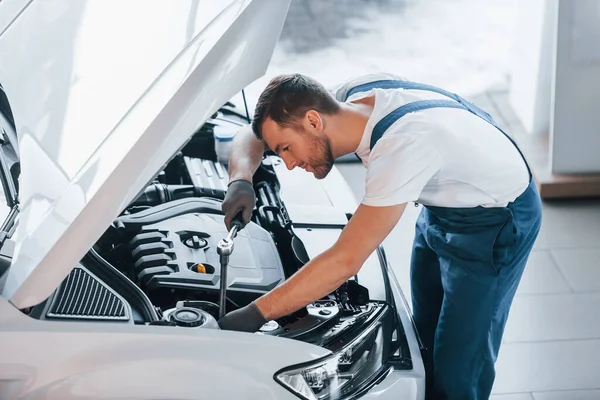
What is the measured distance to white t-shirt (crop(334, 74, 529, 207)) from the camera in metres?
1.90

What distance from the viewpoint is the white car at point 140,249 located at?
1.69m

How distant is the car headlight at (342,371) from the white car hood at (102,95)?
0.53 metres

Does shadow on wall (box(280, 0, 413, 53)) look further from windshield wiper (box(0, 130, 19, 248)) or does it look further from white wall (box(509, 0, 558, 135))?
windshield wiper (box(0, 130, 19, 248))

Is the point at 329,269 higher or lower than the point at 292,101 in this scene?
lower

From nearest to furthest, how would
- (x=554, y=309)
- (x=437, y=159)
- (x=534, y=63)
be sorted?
(x=437, y=159) → (x=554, y=309) → (x=534, y=63)

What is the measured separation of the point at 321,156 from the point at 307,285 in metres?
0.33

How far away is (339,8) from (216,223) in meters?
3.52

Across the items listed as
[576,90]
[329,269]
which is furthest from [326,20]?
[329,269]

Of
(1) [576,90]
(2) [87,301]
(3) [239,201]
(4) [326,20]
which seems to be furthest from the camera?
(4) [326,20]

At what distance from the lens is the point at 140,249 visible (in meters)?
2.18

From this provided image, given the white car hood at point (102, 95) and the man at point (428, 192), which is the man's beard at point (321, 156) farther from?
the white car hood at point (102, 95)

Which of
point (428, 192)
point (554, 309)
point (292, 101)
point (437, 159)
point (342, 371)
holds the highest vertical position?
point (292, 101)

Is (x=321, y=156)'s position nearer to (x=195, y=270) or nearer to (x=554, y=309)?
(x=195, y=270)

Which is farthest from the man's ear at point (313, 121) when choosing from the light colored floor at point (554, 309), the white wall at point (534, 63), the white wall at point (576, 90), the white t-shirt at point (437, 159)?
the white wall at point (534, 63)
